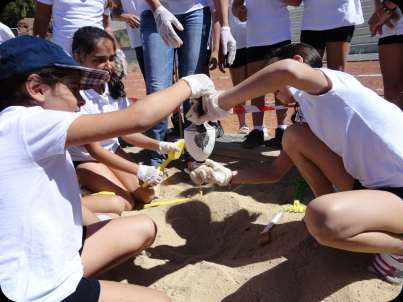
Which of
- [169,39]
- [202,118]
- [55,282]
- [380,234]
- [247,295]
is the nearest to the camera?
[55,282]

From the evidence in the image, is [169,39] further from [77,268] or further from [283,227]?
[77,268]

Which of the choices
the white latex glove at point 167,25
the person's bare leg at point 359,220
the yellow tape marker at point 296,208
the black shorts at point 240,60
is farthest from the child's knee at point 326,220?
the black shorts at point 240,60

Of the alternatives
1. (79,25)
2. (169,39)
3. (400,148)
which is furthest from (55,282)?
(79,25)

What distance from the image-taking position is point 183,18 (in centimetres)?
300

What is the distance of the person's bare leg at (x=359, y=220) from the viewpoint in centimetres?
153

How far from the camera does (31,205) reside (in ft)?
4.34

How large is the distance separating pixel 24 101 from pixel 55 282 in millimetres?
534

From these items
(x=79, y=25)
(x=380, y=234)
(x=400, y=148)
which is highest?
(x=79, y=25)

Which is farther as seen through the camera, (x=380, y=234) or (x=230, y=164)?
(x=230, y=164)

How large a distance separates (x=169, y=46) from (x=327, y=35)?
0.97 metres

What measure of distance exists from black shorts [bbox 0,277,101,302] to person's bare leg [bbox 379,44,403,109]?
82.3 inches

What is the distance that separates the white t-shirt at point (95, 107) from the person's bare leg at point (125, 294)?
127 centimetres

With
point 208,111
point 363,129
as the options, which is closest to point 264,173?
point 208,111

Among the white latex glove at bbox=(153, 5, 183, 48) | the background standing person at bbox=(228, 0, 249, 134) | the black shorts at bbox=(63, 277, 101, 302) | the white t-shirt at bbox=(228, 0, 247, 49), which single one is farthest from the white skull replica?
the white t-shirt at bbox=(228, 0, 247, 49)
